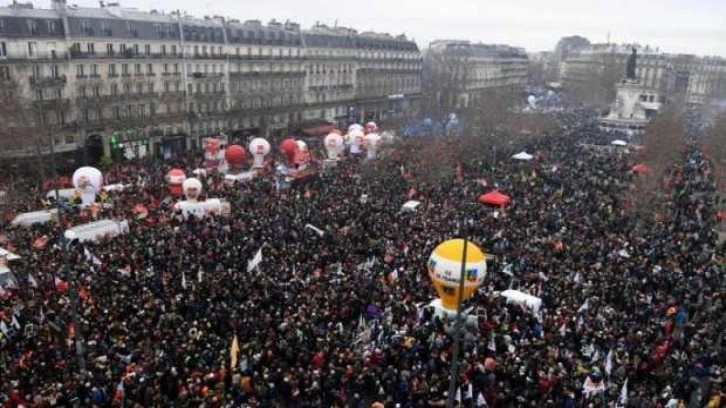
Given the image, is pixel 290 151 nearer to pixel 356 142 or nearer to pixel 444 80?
pixel 356 142

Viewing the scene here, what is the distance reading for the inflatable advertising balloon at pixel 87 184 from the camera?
103 feet

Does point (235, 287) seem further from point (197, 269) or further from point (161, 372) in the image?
point (161, 372)

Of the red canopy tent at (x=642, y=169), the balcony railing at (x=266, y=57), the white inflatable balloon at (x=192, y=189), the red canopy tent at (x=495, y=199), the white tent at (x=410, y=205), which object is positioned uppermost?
the balcony railing at (x=266, y=57)

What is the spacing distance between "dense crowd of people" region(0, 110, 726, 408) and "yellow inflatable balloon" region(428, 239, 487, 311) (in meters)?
0.80

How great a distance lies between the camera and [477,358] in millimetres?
16188

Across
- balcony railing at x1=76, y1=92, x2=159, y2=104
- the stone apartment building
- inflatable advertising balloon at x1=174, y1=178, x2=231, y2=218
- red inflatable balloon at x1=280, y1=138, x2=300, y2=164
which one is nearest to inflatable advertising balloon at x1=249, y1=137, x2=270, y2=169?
red inflatable balloon at x1=280, y1=138, x2=300, y2=164

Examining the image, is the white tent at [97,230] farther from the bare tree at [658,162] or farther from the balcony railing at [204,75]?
the balcony railing at [204,75]

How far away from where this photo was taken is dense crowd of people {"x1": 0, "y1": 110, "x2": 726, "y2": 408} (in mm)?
14875

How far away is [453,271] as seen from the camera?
1814 cm

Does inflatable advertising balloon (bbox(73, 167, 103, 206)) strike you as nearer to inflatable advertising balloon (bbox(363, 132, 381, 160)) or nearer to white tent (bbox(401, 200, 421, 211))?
white tent (bbox(401, 200, 421, 211))

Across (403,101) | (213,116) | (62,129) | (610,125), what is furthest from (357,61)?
(62,129)

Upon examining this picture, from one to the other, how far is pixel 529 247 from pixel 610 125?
1944 inches

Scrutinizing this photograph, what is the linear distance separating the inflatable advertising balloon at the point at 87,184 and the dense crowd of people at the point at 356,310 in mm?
1150

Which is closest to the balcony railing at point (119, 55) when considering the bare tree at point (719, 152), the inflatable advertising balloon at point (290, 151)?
the inflatable advertising balloon at point (290, 151)
